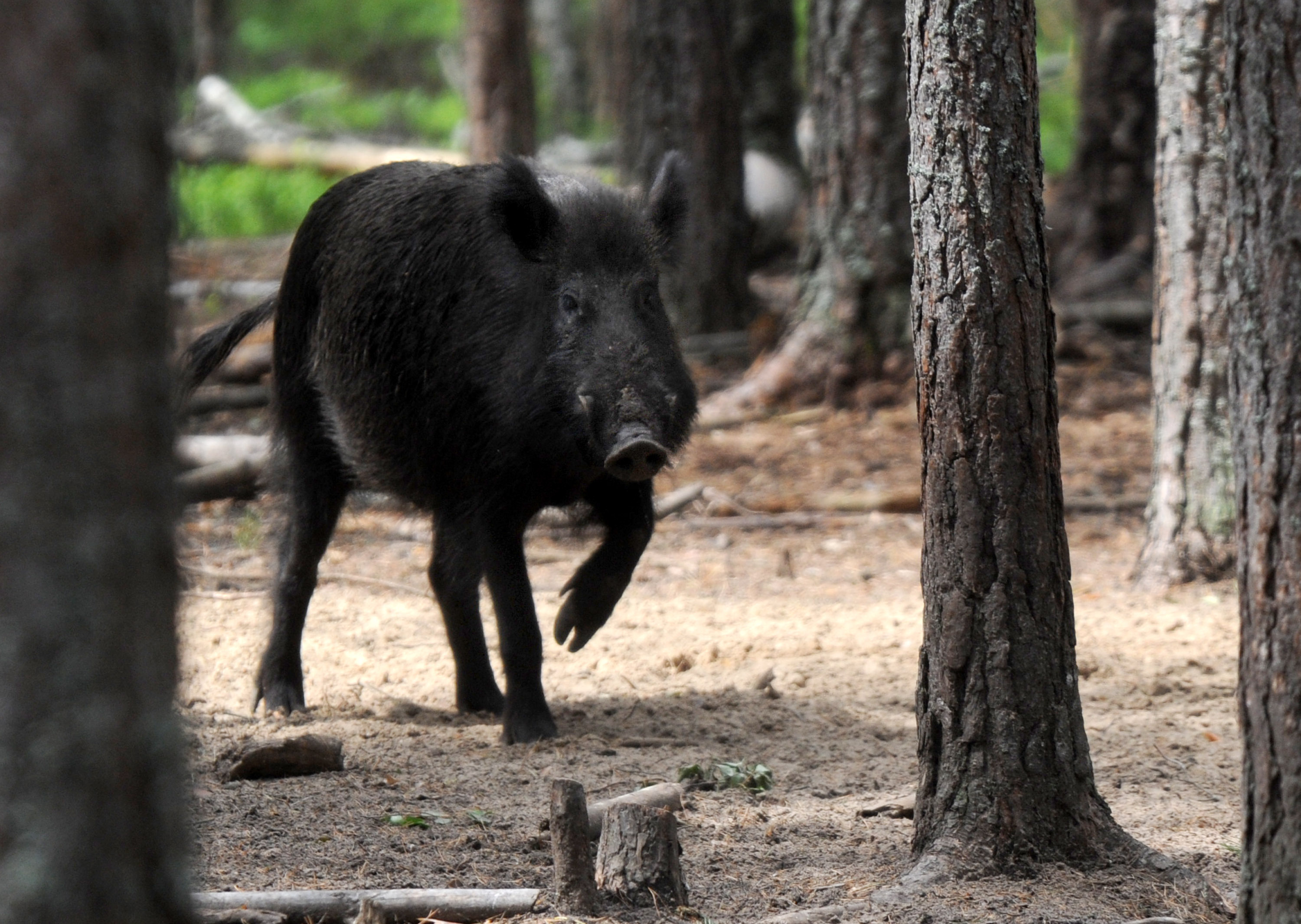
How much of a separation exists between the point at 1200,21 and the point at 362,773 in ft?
14.4

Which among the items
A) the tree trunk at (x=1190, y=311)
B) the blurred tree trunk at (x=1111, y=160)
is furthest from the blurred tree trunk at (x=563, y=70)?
the tree trunk at (x=1190, y=311)

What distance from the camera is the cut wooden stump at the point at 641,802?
3314 millimetres

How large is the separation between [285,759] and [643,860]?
1554 mm

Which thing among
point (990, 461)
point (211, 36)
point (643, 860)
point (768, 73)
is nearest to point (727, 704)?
point (643, 860)

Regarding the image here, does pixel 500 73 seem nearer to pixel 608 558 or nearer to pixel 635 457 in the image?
pixel 608 558

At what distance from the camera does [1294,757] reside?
7.32ft

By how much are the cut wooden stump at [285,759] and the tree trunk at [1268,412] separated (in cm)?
272

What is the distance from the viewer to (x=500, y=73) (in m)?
11.3

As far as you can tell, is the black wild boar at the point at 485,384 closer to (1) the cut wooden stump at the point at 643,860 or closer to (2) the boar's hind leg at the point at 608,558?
(2) the boar's hind leg at the point at 608,558

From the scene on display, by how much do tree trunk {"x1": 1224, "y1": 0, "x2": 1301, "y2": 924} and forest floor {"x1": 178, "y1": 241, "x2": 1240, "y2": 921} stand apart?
769mm

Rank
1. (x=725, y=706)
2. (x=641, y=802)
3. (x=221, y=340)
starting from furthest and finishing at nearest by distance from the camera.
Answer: (x=221, y=340), (x=725, y=706), (x=641, y=802)

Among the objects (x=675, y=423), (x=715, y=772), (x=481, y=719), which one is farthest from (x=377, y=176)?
(x=715, y=772)

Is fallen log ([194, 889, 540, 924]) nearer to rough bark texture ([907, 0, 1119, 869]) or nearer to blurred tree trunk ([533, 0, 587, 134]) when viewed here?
rough bark texture ([907, 0, 1119, 869])

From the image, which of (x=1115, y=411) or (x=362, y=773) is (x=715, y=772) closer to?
(x=362, y=773)
